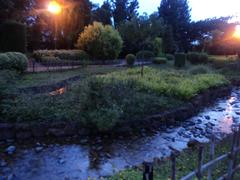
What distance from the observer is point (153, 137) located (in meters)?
7.06

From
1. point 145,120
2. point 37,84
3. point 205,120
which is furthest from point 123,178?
point 37,84

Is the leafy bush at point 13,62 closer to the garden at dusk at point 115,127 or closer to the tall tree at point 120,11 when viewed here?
the garden at dusk at point 115,127

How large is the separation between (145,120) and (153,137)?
0.64m

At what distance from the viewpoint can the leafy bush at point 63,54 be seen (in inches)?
727

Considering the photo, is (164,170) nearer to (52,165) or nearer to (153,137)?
(52,165)

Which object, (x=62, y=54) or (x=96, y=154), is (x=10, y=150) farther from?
(x=62, y=54)

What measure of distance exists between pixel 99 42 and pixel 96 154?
14888mm

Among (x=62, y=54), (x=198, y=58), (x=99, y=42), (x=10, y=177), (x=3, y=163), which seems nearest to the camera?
(x=10, y=177)

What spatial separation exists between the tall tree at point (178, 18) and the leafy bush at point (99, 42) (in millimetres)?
17616

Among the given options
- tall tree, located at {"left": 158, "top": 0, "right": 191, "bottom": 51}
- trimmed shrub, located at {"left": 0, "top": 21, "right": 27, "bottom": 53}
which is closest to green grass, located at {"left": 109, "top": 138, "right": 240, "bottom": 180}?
trimmed shrub, located at {"left": 0, "top": 21, "right": 27, "bottom": 53}

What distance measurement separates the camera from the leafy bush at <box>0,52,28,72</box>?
1198 cm

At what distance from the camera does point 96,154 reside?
590 centimetres

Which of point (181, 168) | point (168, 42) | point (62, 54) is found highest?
point (168, 42)

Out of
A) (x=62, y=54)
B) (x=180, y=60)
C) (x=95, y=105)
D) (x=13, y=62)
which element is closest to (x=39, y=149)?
(x=95, y=105)
